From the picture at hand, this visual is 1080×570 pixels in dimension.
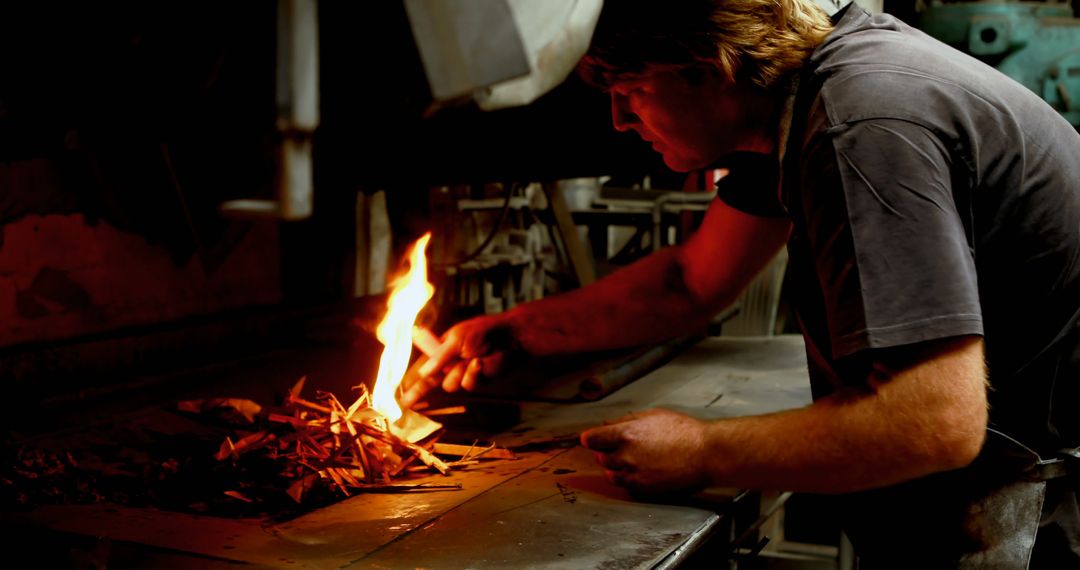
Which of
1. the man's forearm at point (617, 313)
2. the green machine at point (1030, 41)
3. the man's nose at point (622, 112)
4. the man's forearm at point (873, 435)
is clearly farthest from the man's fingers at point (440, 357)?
the green machine at point (1030, 41)

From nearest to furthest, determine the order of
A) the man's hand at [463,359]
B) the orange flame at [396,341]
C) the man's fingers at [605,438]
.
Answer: the man's fingers at [605,438]
the orange flame at [396,341]
the man's hand at [463,359]

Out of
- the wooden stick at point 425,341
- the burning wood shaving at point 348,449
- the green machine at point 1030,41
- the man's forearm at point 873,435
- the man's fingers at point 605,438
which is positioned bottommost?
the burning wood shaving at point 348,449

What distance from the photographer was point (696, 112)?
6.60 ft

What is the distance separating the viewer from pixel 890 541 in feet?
6.79

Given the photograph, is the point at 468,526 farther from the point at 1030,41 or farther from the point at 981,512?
the point at 1030,41

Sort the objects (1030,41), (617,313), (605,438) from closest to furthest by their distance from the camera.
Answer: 1. (605,438)
2. (617,313)
3. (1030,41)

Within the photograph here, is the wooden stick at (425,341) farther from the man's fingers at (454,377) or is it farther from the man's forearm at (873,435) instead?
the man's forearm at (873,435)

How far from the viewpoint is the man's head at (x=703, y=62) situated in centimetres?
187

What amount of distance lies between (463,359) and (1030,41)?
13.4 ft

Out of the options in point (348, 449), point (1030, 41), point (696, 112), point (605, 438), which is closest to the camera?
point (696, 112)

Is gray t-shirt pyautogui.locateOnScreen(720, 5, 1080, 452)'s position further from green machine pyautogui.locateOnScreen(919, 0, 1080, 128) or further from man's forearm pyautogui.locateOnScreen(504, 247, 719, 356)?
green machine pyautogui.locateOnScreen(919, 0, 1080, 128)

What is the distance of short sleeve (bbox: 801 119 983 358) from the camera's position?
158cm

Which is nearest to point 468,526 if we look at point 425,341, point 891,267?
point 425,341

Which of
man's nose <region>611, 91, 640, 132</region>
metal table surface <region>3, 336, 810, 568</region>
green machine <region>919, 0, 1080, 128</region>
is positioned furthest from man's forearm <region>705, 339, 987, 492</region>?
green machine <region>919, 0, 1080, 128</region>
